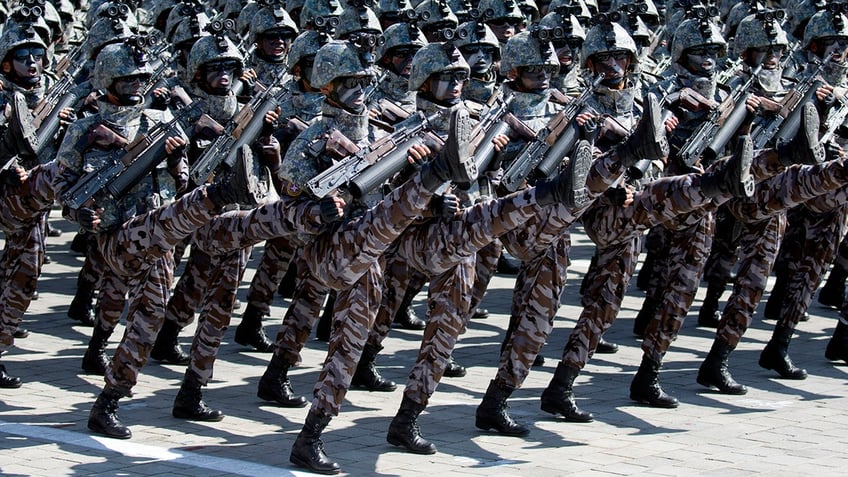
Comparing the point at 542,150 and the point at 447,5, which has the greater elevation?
the point at 447,5

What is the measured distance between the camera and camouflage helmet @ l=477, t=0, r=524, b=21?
1483 cm

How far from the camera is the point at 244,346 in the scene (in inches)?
507

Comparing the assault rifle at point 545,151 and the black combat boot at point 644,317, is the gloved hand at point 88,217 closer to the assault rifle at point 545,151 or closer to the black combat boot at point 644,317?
the assault rifle at point 545,151

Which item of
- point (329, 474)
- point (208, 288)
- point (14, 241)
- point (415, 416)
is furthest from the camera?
point (14, 241)

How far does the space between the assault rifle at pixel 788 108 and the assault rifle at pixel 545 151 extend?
1.93m

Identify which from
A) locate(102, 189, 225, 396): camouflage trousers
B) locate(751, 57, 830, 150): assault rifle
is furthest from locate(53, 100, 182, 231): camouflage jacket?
locate(751, 57, 830, 150): assault rifle

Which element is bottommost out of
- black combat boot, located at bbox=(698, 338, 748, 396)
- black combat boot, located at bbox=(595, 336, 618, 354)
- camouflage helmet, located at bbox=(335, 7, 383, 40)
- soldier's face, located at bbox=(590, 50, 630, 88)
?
black combat boot, located at bbox=(595, 336, 618, 354)

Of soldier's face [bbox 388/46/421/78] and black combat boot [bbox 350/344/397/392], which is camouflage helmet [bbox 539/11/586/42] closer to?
soldier's face [bbox 388/46/421/78]

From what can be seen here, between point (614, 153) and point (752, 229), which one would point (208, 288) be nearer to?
point (614, 153)

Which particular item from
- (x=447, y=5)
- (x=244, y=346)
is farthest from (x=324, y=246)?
(x=447, y=5)

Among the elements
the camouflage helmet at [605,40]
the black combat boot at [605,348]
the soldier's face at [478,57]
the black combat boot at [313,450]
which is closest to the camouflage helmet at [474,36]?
the soldier's face at [478,57]

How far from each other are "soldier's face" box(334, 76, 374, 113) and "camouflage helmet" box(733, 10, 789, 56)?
15.3 ft

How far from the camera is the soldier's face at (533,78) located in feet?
38.1

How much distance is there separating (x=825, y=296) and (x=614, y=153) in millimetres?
6089
